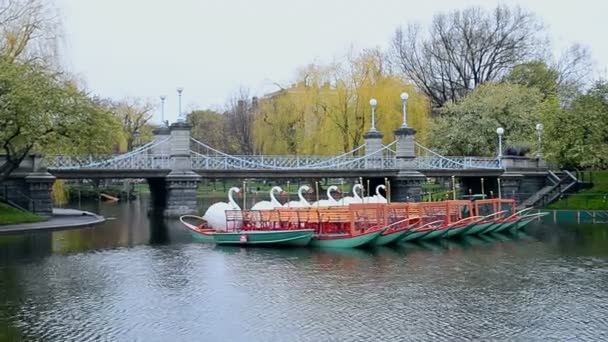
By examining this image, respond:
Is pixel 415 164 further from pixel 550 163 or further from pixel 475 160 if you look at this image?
pixel 550 163

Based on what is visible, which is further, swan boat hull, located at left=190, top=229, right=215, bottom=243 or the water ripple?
swan boat hull, located at left=190, top=229, right=215, bottom=243

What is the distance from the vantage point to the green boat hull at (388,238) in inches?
1041

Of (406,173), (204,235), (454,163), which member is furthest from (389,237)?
(454,163)

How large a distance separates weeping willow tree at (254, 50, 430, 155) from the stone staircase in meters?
10.8

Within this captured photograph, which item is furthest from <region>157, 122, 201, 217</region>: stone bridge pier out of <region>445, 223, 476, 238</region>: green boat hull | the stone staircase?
the stone staircase

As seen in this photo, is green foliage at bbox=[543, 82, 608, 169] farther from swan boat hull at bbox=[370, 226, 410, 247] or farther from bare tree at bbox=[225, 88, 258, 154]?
bare tree at bbox=[225, 88, 258, 154]

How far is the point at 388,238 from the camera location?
26.7 meters

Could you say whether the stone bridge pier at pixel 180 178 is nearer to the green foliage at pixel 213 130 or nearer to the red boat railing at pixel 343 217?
the red boat railing at pixel 343 217

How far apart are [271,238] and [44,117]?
1140cm

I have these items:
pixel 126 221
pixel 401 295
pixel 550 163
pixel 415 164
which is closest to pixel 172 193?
pixel 126 221

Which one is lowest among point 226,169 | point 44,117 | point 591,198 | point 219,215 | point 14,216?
point 219,215

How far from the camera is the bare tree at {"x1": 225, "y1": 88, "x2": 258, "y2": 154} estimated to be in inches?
2749

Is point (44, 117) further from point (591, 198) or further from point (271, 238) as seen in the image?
point (591, 198)

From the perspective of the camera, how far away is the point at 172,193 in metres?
41.0
